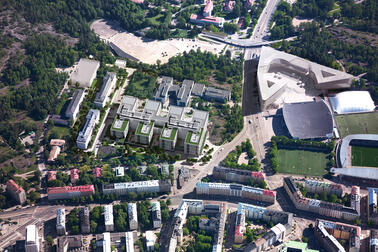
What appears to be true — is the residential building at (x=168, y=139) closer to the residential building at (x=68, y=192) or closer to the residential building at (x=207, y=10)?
the residential building at (x=68, y=192)

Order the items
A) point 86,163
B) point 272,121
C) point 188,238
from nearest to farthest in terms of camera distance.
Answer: point 188,238 < point 86,163 < point 272,121

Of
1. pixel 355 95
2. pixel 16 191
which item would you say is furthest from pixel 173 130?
pixel 355 95

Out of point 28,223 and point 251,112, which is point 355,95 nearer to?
point 251,112

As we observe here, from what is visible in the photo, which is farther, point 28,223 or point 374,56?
point 374,56

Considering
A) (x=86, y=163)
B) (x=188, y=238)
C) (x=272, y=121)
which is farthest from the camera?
(x=272, y=121)

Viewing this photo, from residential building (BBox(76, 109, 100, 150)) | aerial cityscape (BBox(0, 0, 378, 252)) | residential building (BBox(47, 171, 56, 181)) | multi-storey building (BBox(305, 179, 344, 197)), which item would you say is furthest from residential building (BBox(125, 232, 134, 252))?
multi-storey building (BBox(305, 179, 344, 197))

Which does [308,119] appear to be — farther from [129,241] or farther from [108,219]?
[108,219]
